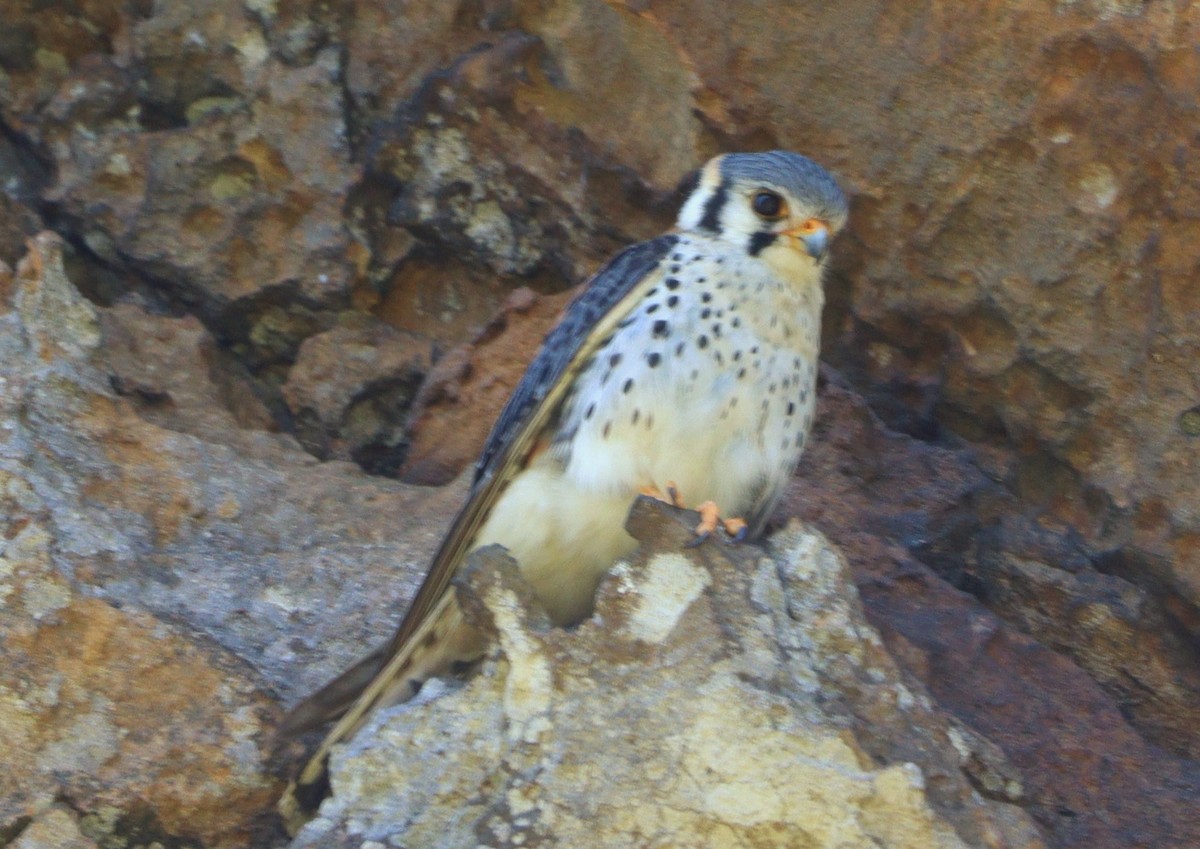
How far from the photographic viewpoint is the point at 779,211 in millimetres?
3664

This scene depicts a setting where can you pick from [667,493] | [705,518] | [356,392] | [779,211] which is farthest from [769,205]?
[356,392]

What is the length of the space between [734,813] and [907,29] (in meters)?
1.98

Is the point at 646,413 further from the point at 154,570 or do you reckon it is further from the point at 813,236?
A: the point at 154,570

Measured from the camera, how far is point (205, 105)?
14.7ft

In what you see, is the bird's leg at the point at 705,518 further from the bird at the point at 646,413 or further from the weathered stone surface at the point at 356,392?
the weathered stone surface at the point at 356,392

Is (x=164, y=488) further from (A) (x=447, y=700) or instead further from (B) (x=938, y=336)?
(B) (x=938, y=336)

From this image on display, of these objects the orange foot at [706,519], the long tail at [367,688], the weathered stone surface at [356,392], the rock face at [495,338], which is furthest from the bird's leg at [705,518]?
the weathered stone surface at [356,392]

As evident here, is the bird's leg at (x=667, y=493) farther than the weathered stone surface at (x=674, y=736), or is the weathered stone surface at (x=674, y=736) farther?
the bird's leg at (x=667, y=493)

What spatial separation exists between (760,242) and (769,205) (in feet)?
0.27

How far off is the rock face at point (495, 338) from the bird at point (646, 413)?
33 cm

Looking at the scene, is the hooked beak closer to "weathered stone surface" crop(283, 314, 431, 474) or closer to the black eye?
the black eye

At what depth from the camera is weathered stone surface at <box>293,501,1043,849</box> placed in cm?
278

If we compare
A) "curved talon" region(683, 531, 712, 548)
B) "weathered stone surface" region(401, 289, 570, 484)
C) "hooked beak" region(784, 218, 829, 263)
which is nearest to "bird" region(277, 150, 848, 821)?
"hooked beak" region(784, 218, 829, 263)

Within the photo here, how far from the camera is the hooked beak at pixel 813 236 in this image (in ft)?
11.9
